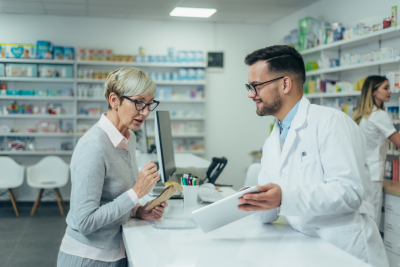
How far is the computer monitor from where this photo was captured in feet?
6.80

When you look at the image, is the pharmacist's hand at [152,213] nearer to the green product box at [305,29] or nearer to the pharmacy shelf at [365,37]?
the pharmacy shelf at [365,37]

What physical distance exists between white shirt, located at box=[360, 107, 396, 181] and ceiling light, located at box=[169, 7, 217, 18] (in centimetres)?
314

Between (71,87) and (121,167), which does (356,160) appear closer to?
(121,167)

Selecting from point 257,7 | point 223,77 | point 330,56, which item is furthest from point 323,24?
point 223,77

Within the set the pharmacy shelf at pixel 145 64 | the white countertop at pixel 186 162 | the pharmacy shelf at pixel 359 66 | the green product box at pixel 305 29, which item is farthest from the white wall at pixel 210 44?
the white countertop at pixel 186 162

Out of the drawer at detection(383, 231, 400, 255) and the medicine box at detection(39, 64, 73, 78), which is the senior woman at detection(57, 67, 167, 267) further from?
the medicine box at detection(39, 64, 73, 78)

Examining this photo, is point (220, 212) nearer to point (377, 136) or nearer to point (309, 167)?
point (309, 167)

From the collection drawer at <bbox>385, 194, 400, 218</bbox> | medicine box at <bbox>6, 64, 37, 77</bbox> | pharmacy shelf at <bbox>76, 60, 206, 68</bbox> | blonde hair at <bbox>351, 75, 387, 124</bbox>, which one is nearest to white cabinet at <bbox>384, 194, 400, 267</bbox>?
drawer at <bbox>385, 194, 400, 218</bbox>

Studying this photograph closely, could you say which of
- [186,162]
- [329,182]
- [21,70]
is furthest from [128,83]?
[21,70]

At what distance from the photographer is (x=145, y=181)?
1.56 meters

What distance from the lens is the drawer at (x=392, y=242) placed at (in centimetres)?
318

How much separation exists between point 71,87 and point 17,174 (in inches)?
67.4

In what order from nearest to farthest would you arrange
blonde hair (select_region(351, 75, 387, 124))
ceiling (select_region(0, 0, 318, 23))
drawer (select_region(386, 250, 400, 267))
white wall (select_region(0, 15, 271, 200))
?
drawer (select_region(386, 250, 400, 267)) < blonde hair (select_region(351, 75, 387, 124)) < ceiling (select_region(0, 0, 318, 23)) < white wall (select_region(0, 15, 271, 200))

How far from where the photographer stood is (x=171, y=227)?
160 centimetres
